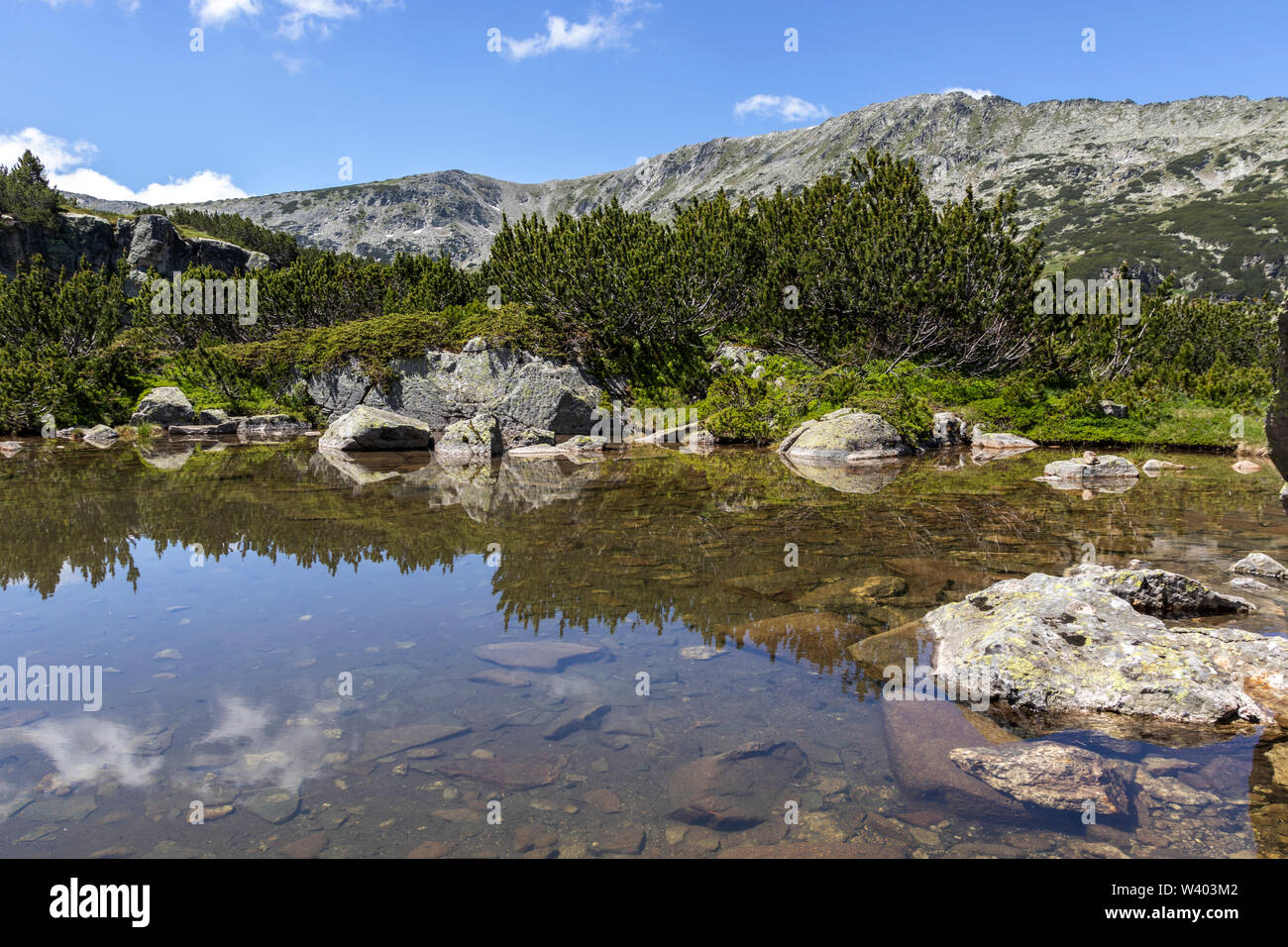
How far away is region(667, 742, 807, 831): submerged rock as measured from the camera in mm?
3750

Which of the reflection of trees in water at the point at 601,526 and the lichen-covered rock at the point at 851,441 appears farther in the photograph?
the lichen-covered rock at the point at 851,441

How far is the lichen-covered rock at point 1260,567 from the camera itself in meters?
7.98

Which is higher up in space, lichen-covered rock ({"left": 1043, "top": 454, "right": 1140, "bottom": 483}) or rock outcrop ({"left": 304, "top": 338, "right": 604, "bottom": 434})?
rock outcrop ({"left": 304, "top": 338, "right": 604, "bottom": 434})

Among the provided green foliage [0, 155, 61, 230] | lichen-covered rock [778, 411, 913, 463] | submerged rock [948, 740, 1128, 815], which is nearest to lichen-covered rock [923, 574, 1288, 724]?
Result: submerged rock [948, 740, 1128, 815]

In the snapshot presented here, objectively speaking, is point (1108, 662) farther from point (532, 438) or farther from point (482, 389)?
point (482, 389)

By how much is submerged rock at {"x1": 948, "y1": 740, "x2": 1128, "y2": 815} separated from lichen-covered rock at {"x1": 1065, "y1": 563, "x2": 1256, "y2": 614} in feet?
10.9

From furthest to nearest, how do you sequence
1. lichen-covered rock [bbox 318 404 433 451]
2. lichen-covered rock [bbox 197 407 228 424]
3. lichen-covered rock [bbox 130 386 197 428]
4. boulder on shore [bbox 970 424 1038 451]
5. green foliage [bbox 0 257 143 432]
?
lichen-covered rock [bbox 197 407 228 424] → lichen-covered rock [bbox 130 386 197 428] → green foliage [bbox 0 257 143 432] → lichen-covered rock [bbox 318 404 433 451] → boulder on shore [bbox 970 424 1038 451]

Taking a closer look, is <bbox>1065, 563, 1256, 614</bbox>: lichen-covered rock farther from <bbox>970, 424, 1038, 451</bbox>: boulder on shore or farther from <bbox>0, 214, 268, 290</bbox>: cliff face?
<bbox>0, 214, 268, 290</bbox>: cliff face

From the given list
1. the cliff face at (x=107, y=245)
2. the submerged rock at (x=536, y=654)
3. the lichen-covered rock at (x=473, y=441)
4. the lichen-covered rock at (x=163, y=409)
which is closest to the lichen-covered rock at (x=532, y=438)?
the lichen-covered rock at (x=473, y=441)

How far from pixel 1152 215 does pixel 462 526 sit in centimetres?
21243

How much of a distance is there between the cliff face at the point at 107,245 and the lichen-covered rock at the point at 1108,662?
→ 73541mm

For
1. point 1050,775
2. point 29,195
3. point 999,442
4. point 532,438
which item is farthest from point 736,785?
point 29,195

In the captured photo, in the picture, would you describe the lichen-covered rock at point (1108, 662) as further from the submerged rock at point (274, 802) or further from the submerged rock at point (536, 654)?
the submerged rock at point (274, 802)
